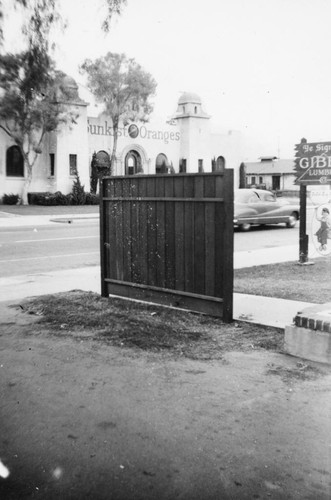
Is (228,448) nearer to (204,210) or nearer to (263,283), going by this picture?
(204,210)

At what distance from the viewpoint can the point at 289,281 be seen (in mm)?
10055

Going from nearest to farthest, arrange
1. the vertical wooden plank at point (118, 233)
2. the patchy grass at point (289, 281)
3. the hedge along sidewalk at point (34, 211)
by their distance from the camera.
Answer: the vertical wooden plank at point (118, 233), the patchy grass at point (289, 281), the hedge along sidewalk at point (34, 211)

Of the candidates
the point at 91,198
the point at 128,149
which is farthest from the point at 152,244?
the point at 128,149

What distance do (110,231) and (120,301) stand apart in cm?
96

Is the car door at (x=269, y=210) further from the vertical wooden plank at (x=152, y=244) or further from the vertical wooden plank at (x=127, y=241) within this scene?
the vertical wooden plank at (x=152, y=244)

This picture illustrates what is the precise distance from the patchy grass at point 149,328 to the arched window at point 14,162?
3092 centimetres

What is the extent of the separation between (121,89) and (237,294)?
32678mm

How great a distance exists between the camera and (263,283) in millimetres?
9812

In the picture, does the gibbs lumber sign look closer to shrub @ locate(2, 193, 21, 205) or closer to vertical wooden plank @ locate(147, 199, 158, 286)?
vertical wooden plank @ locate(147, 199, 158, 286)

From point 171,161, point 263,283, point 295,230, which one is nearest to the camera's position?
point 263,283

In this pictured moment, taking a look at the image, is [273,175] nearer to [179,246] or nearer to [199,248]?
[179,246]

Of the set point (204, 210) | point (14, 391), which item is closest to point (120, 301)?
point (204, 210)

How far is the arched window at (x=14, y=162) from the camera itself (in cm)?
3756

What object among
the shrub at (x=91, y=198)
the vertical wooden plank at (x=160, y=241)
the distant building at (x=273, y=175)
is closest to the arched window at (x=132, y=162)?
the shrub at (x=91, y=198)
